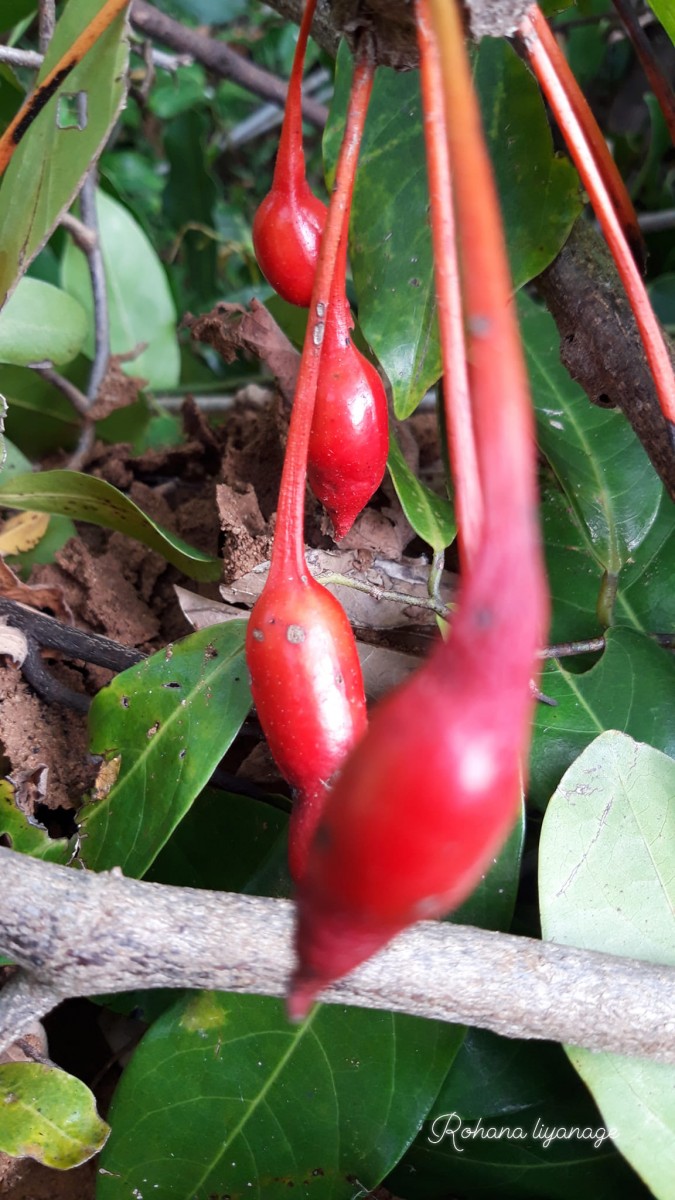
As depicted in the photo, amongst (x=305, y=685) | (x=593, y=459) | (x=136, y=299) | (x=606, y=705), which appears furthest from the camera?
(x=136, y=299)

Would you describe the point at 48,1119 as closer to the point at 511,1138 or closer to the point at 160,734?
the point at 160,734

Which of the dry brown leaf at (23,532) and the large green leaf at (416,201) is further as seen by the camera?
the dry brown leaf at (23,532)

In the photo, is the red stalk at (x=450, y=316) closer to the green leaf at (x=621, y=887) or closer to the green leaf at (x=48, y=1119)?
the green leaf at (x=621, y=887)

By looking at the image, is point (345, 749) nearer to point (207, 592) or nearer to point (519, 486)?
point (519, 486)

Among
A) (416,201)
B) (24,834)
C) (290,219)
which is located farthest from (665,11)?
(24,834)

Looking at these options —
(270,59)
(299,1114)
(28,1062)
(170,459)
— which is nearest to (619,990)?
(299,1114)

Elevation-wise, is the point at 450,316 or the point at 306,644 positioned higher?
the point at 450,316

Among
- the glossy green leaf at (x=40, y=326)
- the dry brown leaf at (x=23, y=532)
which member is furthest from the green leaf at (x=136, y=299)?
the dry brown leaf at (x=23, y=532)

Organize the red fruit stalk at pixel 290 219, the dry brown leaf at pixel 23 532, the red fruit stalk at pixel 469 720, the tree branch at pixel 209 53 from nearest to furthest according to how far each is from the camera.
→ the red fruit stalk at pixel 469 720 → the red fruit stalk at pixel 290 219 → the dry brown leaf at pixel 23 532 → the tree branch at pixel 209 53
